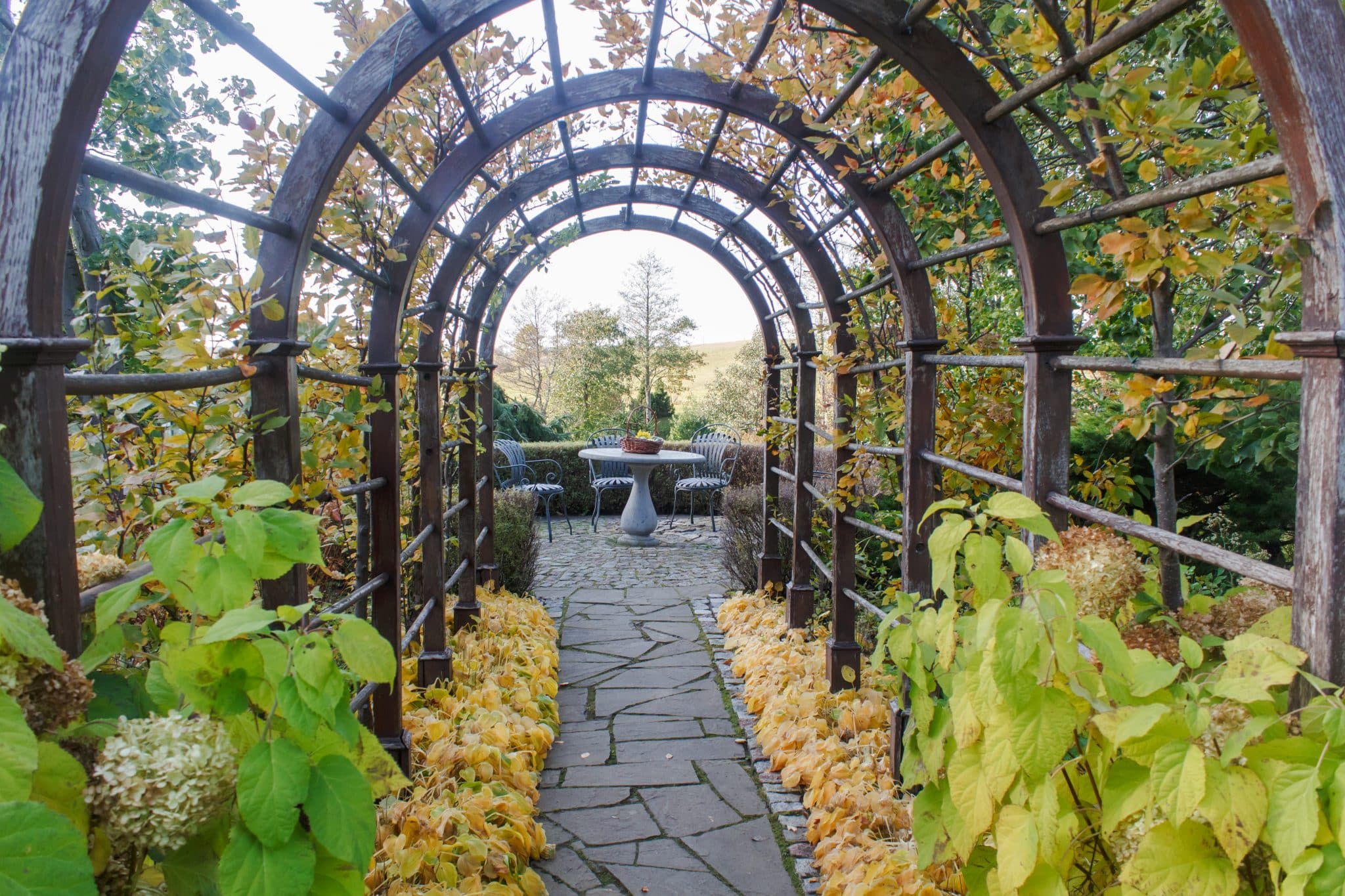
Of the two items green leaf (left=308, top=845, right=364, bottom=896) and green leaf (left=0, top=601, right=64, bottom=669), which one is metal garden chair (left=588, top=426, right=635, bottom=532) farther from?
green leaf (left=0, top=601, right=64, bottom=669)

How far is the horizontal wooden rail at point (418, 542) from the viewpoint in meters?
2.92

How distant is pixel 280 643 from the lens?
0.90 m

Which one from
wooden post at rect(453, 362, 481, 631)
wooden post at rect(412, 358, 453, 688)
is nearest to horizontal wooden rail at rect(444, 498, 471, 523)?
wooden post at rect(453, 362, 481, 631)

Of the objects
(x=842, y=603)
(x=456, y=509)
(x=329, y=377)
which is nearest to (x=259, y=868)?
(x=329, y=377)

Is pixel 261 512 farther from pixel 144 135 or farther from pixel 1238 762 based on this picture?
pixel 144 135

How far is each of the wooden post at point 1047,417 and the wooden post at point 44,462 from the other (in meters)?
1.79

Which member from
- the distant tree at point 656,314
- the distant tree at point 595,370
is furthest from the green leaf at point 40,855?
the distant tree at point 656,314

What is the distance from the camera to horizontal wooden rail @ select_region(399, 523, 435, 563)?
2.92 metres

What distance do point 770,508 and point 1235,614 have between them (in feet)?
12.7

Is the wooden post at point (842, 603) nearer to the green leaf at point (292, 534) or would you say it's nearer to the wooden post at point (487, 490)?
the wooden post at point (487, 490)

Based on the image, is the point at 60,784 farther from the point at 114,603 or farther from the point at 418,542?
the point at 418,542

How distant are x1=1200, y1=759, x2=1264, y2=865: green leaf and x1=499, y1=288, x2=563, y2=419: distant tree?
1730 cm

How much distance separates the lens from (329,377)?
1.97m

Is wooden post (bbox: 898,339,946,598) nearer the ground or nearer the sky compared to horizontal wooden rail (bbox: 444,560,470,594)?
nearer the sky
